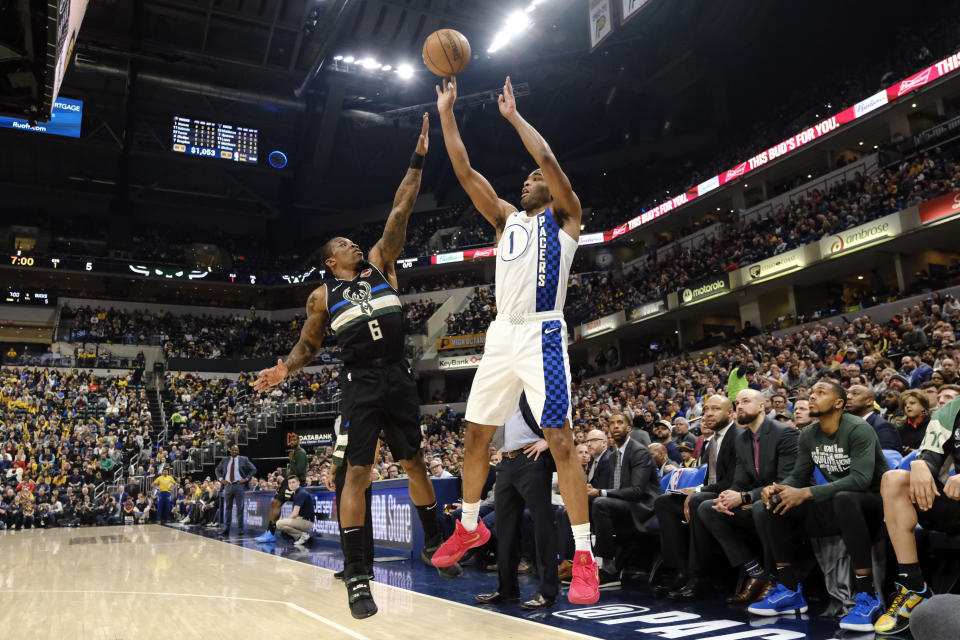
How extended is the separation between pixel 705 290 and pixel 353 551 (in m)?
22.9

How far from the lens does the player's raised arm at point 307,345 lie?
4.48m

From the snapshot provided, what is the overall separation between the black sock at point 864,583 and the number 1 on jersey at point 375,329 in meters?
3.19

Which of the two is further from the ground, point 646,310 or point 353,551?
point 646,310

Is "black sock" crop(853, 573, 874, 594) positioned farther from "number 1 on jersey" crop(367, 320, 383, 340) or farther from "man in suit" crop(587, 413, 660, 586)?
"number 1 on jersey" crop(367, 320, 383, 340)

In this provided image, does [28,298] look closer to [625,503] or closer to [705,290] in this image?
[705,290]

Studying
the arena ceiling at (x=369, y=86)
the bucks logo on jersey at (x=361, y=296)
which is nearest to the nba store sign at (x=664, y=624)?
the bucks logo on jersey at (x=361, y=296)

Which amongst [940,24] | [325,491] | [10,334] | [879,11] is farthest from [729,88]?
[10,334]

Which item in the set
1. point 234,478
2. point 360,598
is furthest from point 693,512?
point 234,478

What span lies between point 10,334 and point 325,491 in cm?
2890

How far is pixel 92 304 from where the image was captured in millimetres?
35531

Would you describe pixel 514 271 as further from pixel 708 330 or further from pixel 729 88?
pixel 729 88

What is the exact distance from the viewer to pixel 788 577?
15.5 feet

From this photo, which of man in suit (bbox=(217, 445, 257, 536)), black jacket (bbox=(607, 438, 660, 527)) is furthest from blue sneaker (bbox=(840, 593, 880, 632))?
man in suit (bbox=(217, 445, 257, 536))

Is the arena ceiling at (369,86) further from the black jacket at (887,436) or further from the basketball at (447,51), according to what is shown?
the black jacket at (887,436)
